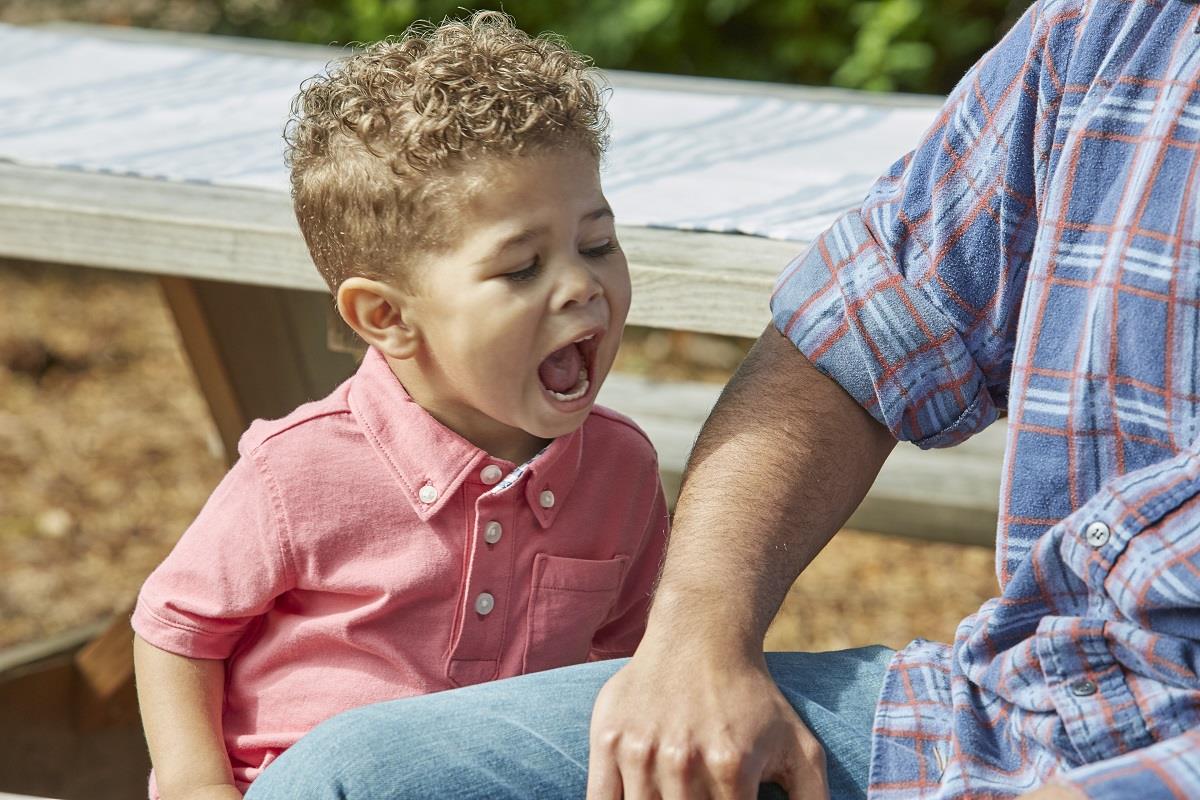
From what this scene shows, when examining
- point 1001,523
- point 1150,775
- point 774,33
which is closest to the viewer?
point 1150,775

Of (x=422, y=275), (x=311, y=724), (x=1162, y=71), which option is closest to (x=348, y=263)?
(x=422, y=275)

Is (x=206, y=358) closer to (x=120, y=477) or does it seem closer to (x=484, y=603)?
(x=484, y=603)

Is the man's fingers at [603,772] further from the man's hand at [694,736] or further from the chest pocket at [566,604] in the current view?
the chest pocket at [566,604]

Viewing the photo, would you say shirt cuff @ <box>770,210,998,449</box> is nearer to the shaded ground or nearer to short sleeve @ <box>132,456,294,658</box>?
short sleeve @ <box>132,456,294,658</box>

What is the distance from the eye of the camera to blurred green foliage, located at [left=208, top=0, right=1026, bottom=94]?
4473 mm

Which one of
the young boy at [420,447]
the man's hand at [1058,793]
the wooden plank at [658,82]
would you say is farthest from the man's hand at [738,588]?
the wooden plank at [658,82]

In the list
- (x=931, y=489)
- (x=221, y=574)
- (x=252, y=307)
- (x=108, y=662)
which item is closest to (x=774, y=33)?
(x=931, y=489)

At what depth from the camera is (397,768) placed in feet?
4.24

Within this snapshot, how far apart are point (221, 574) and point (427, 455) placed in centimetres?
22

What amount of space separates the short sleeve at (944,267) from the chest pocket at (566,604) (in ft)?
1.01

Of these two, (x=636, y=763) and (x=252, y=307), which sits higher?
(x=636, y=763)

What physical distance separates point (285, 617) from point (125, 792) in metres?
1.30

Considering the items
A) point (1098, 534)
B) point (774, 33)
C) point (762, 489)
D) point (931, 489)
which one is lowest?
point (931, 489)

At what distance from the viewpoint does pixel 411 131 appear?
1.39 metres
